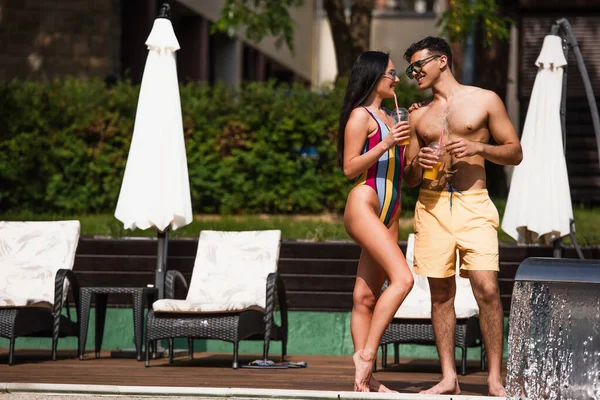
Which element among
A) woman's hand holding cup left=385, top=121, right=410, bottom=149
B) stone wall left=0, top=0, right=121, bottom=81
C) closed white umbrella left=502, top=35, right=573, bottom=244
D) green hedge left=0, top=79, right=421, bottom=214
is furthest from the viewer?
stone wall left=0, top=0, right=121, bottom=81

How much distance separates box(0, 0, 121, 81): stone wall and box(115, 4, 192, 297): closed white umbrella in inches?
367

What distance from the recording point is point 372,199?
6.24 metres

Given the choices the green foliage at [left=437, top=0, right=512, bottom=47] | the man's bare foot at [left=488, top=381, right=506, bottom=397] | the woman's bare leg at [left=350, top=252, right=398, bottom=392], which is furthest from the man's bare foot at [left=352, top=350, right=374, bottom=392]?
the green foliage at [left=437, top=0, right=512, bottom=47]

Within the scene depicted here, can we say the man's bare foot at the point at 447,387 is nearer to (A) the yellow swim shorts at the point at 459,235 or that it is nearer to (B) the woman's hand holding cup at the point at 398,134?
(A) the yellow swim shorts at the point at 459,235

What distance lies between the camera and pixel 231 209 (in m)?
Result: 14.2

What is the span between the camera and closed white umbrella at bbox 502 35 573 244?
9.12 meters

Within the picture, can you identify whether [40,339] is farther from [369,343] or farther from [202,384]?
[369,343]

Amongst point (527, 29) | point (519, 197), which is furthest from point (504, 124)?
point (527, 29)

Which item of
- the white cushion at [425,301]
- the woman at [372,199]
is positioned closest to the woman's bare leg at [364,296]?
the woman at [372,199]

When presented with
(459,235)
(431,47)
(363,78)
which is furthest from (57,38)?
(459,235)

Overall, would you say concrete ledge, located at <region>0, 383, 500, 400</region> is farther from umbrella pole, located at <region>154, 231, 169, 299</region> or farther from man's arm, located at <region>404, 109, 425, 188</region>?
umbrella pole, located at <region>154, 231, 169, 299</region>

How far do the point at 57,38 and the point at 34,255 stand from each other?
947 cm

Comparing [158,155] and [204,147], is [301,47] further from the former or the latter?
[158,155]

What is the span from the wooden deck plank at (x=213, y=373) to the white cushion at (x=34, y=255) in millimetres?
569
